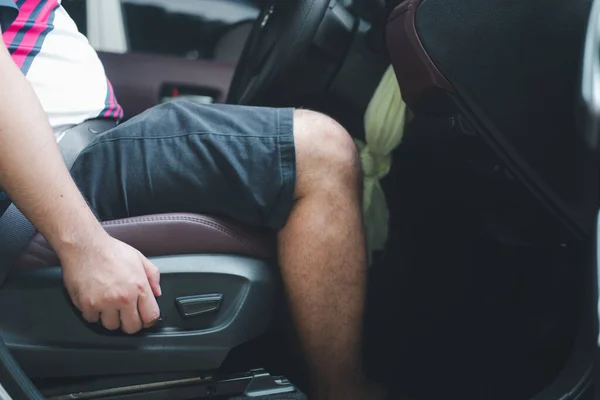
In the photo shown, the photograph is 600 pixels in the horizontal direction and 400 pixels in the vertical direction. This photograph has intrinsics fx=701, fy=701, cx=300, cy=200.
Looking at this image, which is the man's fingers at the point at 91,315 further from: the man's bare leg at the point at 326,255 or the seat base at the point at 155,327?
the man's bare leg at the point at 326,255

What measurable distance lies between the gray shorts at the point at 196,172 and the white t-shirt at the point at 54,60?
72 millimetres

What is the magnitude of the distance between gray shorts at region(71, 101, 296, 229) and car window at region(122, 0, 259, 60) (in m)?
1.10

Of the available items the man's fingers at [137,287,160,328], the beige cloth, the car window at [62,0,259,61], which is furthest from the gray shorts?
the car window at [62,0,259,61]

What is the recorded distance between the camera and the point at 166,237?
758mm

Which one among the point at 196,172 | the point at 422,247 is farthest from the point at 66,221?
the point at 422,247

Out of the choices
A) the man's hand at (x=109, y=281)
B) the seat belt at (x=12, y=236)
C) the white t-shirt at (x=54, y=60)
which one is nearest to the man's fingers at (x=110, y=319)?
the man's hand at (x=109, y=281)

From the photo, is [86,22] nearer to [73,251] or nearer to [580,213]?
[73,251]

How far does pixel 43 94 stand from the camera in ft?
2.67

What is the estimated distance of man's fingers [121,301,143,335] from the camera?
72cm

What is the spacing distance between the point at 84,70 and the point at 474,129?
1.59 feet

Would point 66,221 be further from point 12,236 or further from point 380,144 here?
point 380,144

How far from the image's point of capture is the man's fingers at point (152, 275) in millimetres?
726

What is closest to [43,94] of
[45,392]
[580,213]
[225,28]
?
[45,392]

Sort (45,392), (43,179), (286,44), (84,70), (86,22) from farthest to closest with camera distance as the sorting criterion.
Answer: (86,22), (286,44), (84,70), (45,392), (43,179)
